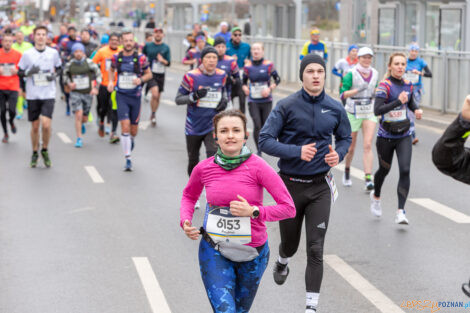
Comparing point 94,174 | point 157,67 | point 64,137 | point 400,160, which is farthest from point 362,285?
point 157,67

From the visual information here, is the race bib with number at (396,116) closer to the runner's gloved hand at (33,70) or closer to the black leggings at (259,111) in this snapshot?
the black leggings at (259,111)

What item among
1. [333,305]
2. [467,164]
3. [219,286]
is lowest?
[333,305]

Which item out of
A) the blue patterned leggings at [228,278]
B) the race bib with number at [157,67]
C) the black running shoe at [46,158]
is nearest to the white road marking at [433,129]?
the race bib with number at [157,67]

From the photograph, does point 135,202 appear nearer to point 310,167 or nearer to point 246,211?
point 310,167

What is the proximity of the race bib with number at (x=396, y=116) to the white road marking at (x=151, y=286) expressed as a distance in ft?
10.5

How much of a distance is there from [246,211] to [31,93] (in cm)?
945

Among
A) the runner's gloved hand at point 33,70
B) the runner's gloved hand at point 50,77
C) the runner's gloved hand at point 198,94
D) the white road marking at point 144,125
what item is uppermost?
the runner's gloved hand at point 33,70

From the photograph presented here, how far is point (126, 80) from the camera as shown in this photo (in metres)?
14.2

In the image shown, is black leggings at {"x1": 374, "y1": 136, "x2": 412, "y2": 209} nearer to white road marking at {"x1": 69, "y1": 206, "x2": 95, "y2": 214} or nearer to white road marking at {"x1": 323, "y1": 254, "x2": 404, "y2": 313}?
white road marking at {"x1": 323, "y1": 254, "x2": 404, "y2": 313}

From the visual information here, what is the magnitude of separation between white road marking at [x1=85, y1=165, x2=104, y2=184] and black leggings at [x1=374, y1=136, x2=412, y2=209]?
174 inches

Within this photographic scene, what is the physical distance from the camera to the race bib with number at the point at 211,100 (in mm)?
11367

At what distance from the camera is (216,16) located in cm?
5828

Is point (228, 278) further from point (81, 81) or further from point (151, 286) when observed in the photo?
point (81, 81)

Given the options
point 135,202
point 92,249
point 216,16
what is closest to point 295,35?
point 216,16
